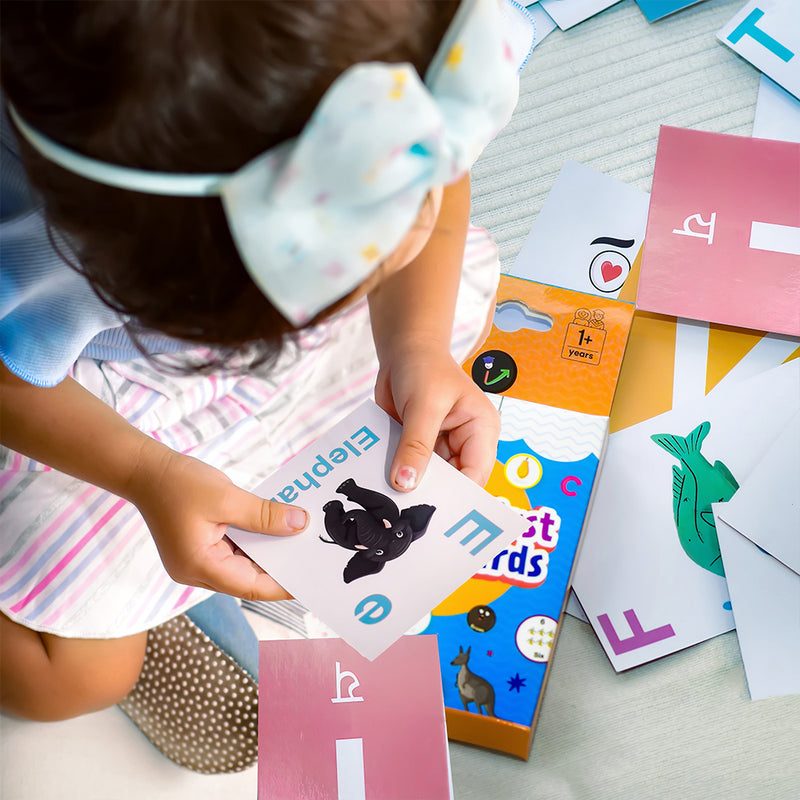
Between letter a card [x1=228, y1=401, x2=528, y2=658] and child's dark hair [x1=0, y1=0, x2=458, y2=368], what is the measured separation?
258 mm

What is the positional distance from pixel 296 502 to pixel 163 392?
0.17m

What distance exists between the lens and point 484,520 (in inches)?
Answer: 25.6

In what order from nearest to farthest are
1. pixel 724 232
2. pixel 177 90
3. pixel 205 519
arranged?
1. pixel 177 90
2. pixel 205 519
3. pixel 724 232

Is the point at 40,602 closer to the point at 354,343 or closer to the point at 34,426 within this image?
the point at 34,426

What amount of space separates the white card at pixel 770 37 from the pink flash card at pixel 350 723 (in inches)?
34.8

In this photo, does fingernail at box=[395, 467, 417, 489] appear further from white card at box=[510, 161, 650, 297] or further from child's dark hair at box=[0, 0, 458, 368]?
white card at box=[510, 161, 650, 297]

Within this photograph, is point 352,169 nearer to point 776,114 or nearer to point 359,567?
point 359,567

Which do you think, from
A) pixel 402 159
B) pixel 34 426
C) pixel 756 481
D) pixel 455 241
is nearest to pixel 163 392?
pixel 34 426

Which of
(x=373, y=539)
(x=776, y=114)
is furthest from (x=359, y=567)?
(x=776, y=114)

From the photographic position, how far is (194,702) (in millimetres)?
811

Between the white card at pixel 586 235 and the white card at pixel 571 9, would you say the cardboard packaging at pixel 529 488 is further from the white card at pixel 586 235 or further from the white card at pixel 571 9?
the white card at pixel 571 9

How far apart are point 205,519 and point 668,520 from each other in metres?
0.44

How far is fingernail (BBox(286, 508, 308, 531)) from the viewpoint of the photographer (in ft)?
2.07

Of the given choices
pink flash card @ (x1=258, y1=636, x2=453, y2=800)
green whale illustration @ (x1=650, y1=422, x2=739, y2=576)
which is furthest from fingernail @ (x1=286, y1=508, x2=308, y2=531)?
green whale illustration @ (x1=650, y1=422, x2=739, y2=576)
